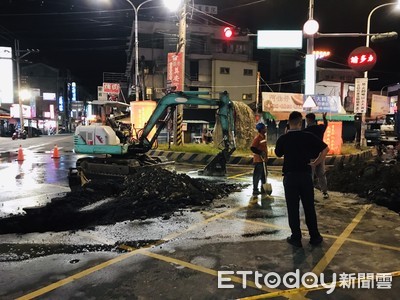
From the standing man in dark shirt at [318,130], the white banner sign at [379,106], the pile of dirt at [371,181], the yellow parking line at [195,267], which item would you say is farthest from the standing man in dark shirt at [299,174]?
the white banner sign at [379,106]

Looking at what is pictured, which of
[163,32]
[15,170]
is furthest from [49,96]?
[15,170]

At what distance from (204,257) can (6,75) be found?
44.8m

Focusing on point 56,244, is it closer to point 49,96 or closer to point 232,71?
point 232,71

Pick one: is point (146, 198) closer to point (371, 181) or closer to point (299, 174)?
point (299, 174)

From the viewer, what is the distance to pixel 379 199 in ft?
27.3

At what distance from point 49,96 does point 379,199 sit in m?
69.5

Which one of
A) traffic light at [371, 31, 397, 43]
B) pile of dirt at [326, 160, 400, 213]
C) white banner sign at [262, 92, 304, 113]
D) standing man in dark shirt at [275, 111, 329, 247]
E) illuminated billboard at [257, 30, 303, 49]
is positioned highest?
illuminated billboard at [257, 30, 303, 49]

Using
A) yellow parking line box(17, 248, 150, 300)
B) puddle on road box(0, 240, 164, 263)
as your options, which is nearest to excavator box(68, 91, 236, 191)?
puddle on road box(0, 240, 164, 263)

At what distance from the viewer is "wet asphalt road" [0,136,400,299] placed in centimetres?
412

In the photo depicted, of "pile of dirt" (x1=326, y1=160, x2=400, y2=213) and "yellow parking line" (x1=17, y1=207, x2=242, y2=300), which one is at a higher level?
"pile of dirt" (x1=326, y1=160, x2=400, y2=213)

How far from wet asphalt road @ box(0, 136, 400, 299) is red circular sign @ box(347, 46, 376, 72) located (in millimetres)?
10958

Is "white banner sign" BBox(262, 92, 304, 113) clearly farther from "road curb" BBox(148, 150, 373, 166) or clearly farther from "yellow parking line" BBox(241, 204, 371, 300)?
"yellow parking line" BBox(241, 204, 371, 300)

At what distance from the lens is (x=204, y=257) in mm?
5125

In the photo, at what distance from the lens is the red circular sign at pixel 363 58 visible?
16.6 m
